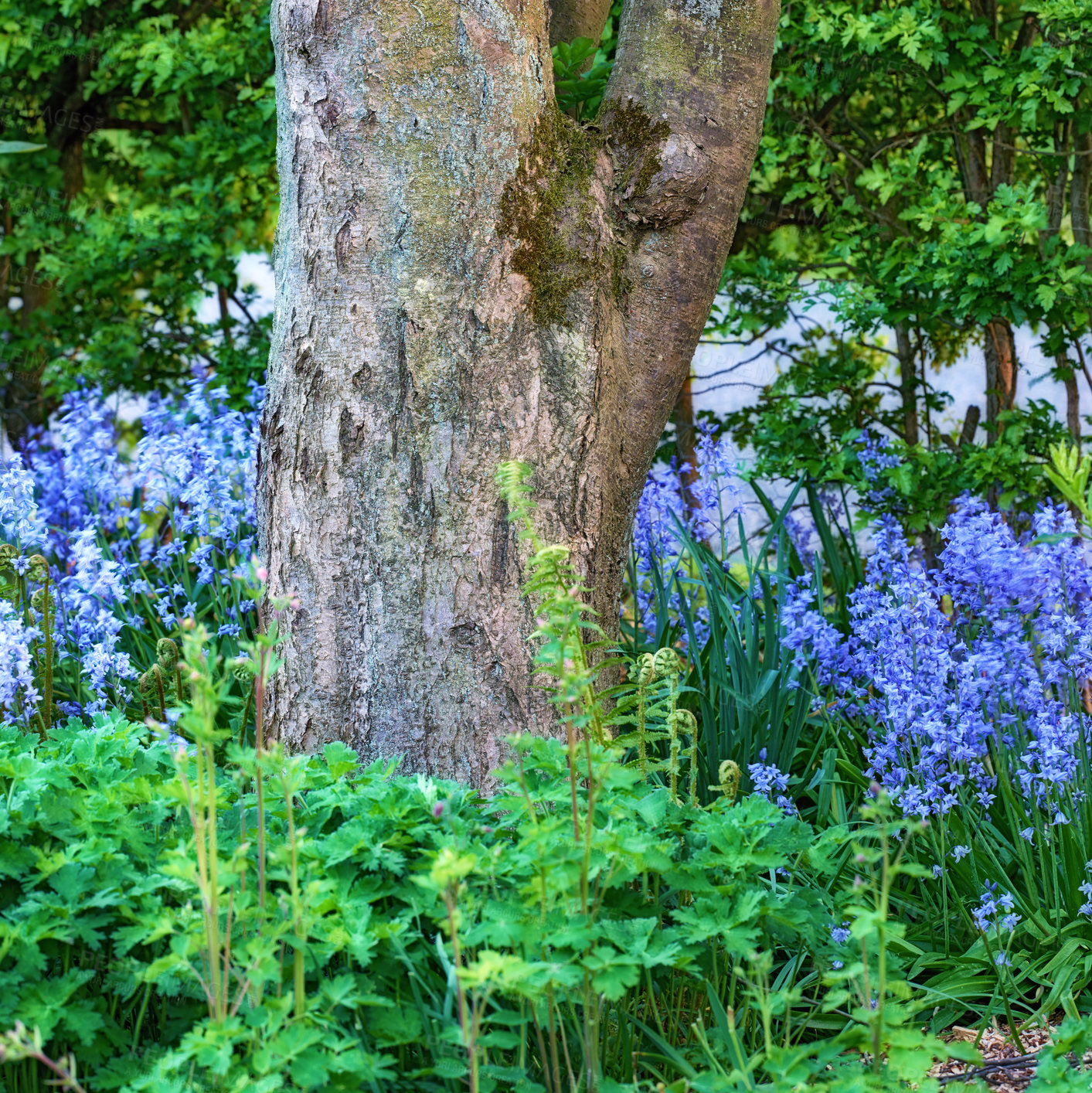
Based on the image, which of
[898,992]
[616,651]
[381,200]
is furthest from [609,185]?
A: [898,992]

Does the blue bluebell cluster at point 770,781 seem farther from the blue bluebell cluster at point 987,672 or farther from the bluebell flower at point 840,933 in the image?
the bluebell flower at point 840,933

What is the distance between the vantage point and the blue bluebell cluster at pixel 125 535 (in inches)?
131

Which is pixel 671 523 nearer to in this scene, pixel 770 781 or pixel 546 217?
pixel 770 781

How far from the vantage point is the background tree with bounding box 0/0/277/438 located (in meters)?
5.42

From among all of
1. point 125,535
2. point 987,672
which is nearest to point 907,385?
point 987,672

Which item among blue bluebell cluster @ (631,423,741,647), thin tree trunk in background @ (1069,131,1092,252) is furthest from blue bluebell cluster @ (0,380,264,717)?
thin tree trunk in background @ (1069,131,1092,252)

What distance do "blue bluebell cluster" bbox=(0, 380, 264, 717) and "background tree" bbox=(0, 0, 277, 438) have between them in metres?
0.76

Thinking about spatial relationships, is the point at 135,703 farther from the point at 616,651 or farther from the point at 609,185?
the point at 609,185

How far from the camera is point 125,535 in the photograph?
477 cm

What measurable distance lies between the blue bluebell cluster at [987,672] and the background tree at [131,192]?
3380 millimetres

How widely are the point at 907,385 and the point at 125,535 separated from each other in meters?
3.49

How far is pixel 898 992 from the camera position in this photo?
1528 millimetres

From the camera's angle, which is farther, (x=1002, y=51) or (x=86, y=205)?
(x=86, y=205)

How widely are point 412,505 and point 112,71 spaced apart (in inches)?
195
